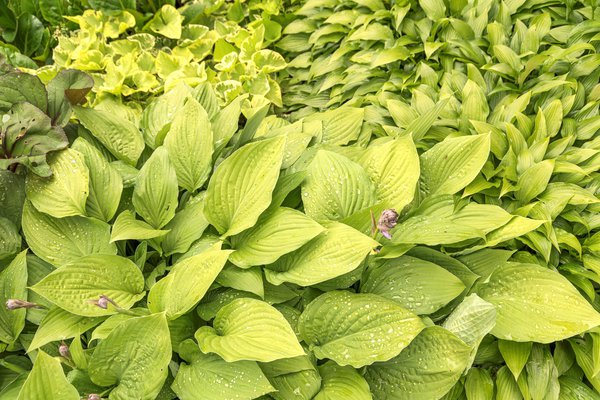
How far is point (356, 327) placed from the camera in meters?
1.49

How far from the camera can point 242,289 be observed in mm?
1567

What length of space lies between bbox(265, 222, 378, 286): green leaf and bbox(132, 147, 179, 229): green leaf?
0.39 m

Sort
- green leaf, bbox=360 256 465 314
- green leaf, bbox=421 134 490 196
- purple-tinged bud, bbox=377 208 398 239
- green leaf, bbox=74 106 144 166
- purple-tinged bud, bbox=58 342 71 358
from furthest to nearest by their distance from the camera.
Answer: green leaf, bbox=74 106 144 166 < green leaf, bbox=421 134 490 196 < green leaf, bbox=360 256 465 314 < purple-tinged bud, bbox=58 342 71 358 < purple-tinged bud, bbox=377 208 398 239

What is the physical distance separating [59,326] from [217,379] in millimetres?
500

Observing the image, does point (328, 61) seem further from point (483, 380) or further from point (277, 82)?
point (483, 380)

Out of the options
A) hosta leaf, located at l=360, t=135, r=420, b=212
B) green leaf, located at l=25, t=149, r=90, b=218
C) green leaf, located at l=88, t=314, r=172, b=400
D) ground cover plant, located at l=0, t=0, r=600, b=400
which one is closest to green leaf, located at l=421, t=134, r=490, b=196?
ground cover plant, located at l=0, t=0, r=600, b=400

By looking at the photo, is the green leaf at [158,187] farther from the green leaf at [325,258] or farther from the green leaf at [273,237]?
the green leaf at [325,258]

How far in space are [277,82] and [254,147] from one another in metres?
1.37

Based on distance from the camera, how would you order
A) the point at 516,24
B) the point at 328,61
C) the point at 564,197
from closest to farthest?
the point at 564,197 < the point at 516,24 < the point at 328,61

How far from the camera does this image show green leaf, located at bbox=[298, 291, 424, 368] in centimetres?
142

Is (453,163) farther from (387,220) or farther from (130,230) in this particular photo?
(130,230)

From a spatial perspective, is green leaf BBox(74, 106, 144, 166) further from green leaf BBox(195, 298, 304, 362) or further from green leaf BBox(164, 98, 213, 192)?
green leaf BBox(195, 298, 304, 362)

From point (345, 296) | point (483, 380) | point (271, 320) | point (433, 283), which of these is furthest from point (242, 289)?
point (483, 380)

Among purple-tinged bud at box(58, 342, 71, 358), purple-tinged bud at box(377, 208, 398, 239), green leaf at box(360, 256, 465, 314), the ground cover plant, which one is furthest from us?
green leaf at box(360, 256, 465, 314)
